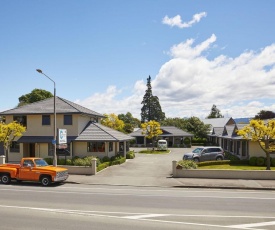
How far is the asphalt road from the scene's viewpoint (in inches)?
427

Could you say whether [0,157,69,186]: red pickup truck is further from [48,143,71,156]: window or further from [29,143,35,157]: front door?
[29,143,35,157]: front door

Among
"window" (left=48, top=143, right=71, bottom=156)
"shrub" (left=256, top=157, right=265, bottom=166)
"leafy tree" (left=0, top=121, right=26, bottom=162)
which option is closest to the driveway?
"window" (left=48, top=143, right=71, bottom=156)

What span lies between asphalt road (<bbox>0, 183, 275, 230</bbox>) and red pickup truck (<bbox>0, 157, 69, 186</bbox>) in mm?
1130

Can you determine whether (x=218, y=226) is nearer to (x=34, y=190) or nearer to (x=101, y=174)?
(x=34, y=190)

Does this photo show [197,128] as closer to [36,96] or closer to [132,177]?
[36,96]

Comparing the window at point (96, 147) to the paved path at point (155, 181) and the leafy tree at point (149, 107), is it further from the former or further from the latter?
the leafy tree at point (149, 107)

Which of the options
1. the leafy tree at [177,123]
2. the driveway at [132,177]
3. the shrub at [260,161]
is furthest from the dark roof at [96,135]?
the leafy tree at [177,123]

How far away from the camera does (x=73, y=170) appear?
25781 mm

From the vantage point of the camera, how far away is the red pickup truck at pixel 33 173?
20.4m

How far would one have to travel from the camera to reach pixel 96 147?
33156mm

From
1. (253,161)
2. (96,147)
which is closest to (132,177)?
(96,147)

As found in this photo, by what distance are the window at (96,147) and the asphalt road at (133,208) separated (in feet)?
44.2

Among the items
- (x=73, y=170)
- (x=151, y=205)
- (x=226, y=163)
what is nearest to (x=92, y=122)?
(x=73, y=170)

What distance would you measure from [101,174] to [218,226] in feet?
53.0
